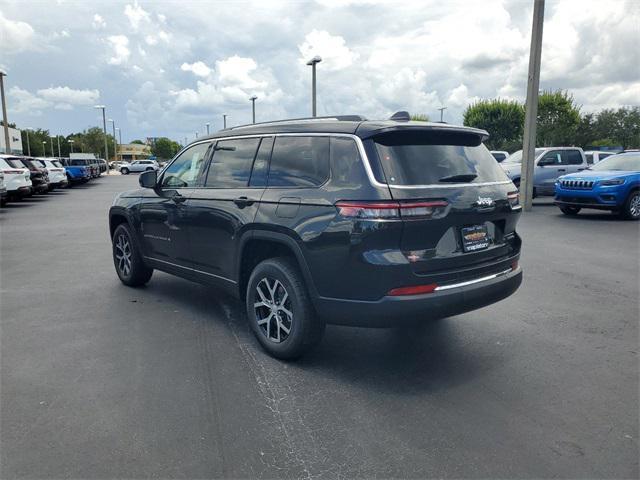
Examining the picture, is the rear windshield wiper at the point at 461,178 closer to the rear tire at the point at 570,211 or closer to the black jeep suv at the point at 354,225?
the black jeep suv at the point at 354,225

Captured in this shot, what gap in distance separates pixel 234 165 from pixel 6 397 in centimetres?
247

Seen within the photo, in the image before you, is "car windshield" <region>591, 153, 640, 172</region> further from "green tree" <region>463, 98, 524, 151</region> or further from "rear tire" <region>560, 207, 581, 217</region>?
"green tree" <region>463, 98, 524, 151</region>

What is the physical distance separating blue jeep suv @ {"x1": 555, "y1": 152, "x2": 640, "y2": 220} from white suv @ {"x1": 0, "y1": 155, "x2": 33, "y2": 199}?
55.7 feet

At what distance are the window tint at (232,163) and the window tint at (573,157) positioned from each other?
51.7 feet

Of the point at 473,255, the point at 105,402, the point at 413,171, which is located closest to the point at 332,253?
the point at 413,171

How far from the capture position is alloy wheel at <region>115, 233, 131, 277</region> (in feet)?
20.5

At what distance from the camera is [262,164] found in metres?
4.30

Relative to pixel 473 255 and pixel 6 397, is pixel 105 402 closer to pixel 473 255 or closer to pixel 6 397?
pixel 6 397

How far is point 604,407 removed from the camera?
3.25 meters

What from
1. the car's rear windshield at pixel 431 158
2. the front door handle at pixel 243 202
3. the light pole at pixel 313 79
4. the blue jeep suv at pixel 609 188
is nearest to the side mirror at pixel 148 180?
the front door handle at pixel 243 202

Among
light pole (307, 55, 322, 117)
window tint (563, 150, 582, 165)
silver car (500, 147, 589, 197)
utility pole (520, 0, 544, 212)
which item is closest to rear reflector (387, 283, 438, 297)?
utility pole (520, 0, 544, 212)

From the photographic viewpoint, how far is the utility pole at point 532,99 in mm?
13898

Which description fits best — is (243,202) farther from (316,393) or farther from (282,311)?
(316,393)

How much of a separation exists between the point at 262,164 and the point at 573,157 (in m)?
16.3
